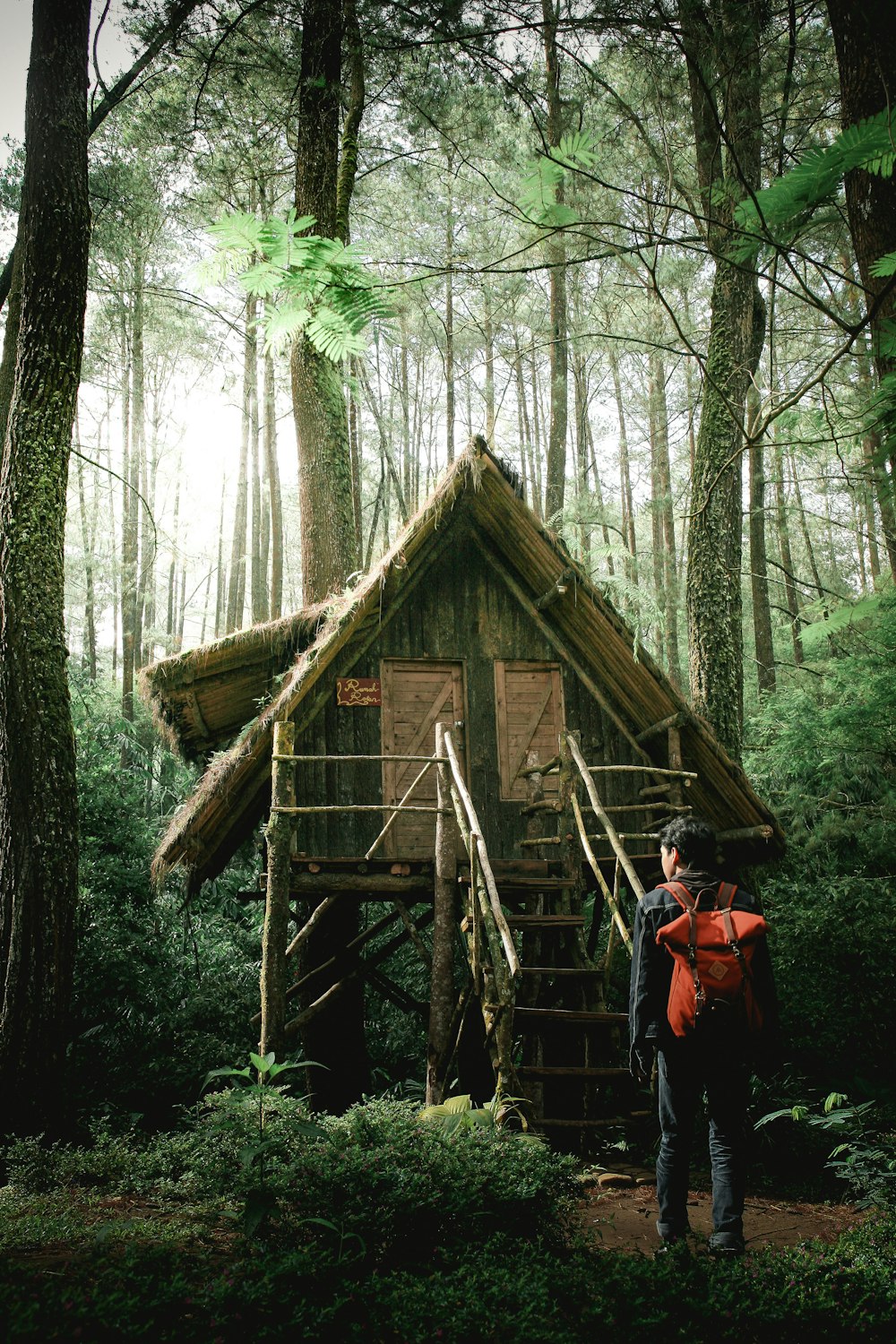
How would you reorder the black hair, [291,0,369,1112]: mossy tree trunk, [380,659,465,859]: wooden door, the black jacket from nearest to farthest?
the black jacket
the black hair
[380,659,465,859]: wooden door
[291,0,369,1112]: mossy tree trunk

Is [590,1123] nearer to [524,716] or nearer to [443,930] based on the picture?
[443,930]

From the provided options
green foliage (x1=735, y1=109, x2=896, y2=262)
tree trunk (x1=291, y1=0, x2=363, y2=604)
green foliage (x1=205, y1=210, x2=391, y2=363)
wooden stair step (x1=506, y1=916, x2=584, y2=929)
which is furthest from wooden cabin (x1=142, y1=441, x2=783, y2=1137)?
green foliage (x1=735, y1=109, x2=896, y2=262)

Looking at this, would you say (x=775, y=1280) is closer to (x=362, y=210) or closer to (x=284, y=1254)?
(x=284, y=1254)

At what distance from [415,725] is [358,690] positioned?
2.31 ft

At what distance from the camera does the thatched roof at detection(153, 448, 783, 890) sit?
842 centimetres

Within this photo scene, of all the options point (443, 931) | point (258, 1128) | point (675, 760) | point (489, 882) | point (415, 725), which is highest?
point (415, 725)

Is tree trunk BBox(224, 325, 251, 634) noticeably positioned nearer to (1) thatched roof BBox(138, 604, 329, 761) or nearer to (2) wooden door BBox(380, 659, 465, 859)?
(1) thatched roof BBox(138, 604, 329, 761)

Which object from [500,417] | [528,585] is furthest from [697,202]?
[500,417]

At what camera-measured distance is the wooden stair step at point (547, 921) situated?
7.57 metres

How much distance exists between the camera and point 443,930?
7.30 m

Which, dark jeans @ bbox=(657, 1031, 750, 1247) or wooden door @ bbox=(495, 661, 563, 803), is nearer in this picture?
dark jeans @ bbox=(657, 1031, 750, 1247)

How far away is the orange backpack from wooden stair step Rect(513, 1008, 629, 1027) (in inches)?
88.8

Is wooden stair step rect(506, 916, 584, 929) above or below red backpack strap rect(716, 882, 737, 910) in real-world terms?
below

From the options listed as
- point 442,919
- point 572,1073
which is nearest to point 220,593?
point 442,919
